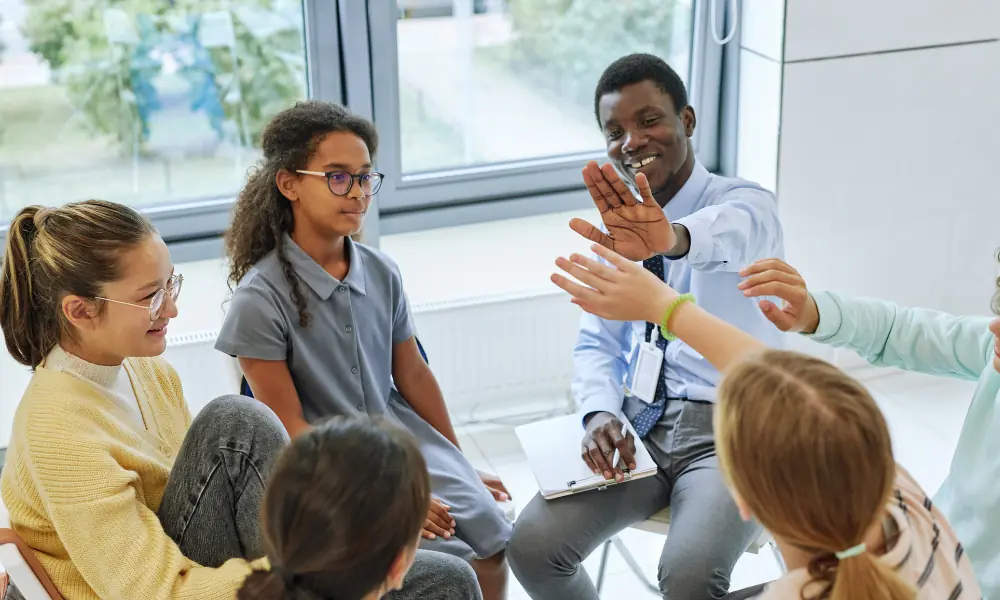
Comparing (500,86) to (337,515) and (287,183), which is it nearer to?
(287,183)

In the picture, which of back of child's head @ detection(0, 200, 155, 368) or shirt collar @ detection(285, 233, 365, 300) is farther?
shirt collar @ detection(285, 233, 365, 300)

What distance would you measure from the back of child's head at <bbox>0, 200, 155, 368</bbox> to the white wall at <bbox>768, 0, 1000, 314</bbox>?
7.23 feet

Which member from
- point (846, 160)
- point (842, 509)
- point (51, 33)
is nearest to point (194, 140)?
point (51, 33)

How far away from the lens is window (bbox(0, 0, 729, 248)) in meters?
3.14

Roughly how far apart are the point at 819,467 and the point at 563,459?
115cm

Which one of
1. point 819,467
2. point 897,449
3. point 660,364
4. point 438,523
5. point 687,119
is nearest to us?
point 819,467

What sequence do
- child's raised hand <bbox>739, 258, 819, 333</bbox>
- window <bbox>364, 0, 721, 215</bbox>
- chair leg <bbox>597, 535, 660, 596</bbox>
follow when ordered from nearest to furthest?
1. child's raised hand <bbox>739, 258, 819, 333</bbox>
2. chair leg <bbox>597, 535, 660, 596</bbox>
3. window <bbox>364, 0, 721, 215</bbox>

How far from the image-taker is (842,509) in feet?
4.12

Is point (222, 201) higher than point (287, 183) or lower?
lower

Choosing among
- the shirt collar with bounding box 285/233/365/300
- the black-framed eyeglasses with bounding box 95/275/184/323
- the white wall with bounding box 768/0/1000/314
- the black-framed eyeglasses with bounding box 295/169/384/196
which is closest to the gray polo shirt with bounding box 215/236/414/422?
the shirt collar with bounding box 285/233/365/300

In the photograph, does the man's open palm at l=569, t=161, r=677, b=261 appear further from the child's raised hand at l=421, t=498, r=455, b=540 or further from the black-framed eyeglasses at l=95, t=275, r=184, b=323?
the black-framed eyeglasses at l=95, t=275, r=184, b=323

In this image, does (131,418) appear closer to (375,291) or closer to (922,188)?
(375,291)

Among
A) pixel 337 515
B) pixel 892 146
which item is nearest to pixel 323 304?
pixel 337 515

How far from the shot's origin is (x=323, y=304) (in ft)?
7.64
